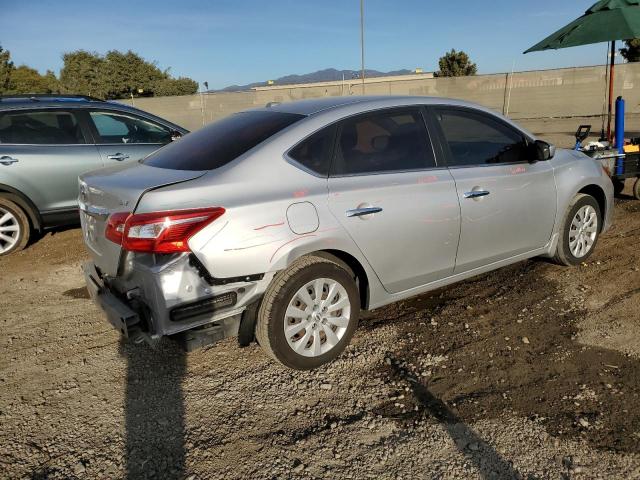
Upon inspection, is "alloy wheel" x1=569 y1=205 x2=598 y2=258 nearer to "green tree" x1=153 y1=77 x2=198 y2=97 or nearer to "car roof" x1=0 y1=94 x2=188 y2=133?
"car roof" x1=0 y1=94 x2=188 y2=133

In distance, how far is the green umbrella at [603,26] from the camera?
698cm

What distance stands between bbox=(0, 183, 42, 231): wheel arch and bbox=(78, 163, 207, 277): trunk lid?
2852 mm

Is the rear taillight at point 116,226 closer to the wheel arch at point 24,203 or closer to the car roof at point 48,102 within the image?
the wheel arch at point 24,203

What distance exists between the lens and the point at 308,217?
3.06 metres

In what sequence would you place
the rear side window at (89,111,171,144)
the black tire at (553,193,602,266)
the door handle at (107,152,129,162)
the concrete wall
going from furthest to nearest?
the concrete wall, the rear side window at (89,111,171,144), the door handle at (107,152,129,162), the black tire at (553,193,602,266)

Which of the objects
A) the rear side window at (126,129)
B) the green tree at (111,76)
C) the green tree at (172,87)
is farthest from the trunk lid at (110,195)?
the green tree at (172,87)

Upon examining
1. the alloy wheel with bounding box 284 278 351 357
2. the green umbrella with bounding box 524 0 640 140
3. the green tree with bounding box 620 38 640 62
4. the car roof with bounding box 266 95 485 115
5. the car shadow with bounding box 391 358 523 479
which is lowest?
the car shadow with bounding box 391 358 523 479

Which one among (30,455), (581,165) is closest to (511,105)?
(581,165)

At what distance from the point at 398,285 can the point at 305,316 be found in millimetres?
770

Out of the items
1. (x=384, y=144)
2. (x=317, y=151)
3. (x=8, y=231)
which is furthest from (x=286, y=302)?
(x=8, y=231)

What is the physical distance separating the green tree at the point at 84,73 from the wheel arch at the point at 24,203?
5521 centimetres

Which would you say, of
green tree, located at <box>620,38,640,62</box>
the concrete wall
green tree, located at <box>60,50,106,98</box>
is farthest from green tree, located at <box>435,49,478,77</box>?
green tree, located at <box>60,50,106,98</box>

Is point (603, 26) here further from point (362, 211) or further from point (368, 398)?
point (368, 398)

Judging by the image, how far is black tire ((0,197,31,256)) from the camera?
19.0 feet
